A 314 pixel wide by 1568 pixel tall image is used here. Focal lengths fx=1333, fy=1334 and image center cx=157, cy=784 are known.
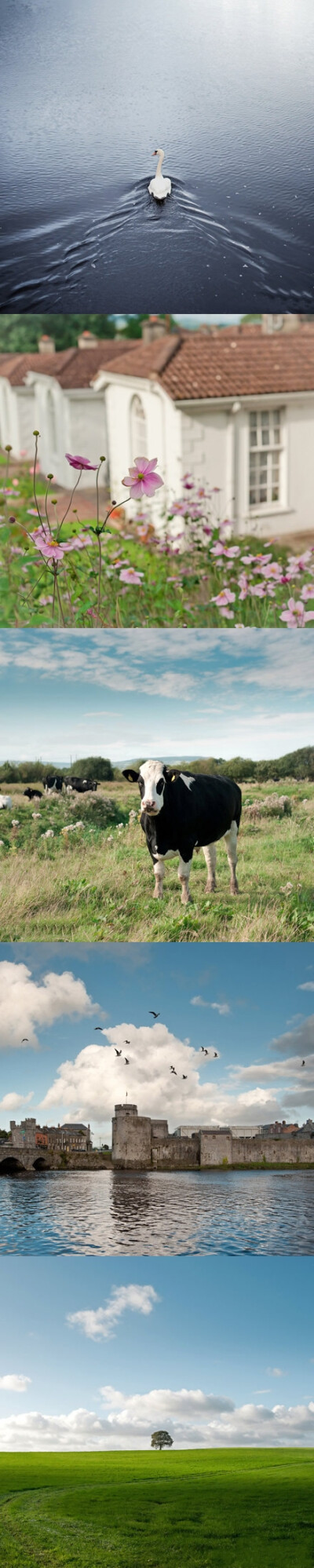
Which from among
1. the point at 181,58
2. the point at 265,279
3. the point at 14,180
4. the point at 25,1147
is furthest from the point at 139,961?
the point at 181,58

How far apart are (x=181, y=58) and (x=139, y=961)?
291 cm

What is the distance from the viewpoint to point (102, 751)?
4406mm

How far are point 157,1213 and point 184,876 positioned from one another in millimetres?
1054

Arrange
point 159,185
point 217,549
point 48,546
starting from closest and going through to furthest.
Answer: point 159,185 < point 48,546 < point 217,549

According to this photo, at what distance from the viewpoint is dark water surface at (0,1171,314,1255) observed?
13.4 ft

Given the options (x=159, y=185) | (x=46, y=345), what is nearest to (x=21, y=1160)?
(x=46, y=345)

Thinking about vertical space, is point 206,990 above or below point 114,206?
below

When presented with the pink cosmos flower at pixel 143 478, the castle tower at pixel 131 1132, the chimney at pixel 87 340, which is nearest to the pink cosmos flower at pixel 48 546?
the pink cosmos flower at pixel 143 478

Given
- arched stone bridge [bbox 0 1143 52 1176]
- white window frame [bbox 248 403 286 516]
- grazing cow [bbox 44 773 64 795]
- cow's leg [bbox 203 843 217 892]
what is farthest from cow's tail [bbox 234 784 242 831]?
arched stone bridge [bbox 0 1143 52 1176]

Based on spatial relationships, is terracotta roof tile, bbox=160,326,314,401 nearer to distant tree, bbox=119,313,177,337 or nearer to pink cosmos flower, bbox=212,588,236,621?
distant tree, bbox=119,313,177,337

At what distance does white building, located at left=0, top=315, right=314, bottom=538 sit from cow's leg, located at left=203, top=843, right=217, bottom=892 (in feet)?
3.68

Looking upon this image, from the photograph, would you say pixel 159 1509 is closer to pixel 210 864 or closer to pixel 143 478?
pixel 210 864

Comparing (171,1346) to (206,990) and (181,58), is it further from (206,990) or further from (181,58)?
(181,58)

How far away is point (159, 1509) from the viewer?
3.96 meters
